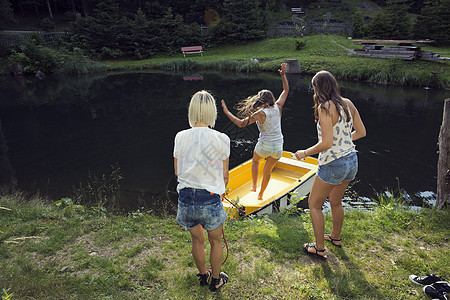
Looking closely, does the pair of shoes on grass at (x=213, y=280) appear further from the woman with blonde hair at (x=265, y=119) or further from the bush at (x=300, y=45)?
the bush at (x=300, y=45)

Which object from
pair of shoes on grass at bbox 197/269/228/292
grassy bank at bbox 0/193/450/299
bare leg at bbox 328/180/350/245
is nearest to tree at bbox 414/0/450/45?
grassy bank at bbox 0/193/450/299

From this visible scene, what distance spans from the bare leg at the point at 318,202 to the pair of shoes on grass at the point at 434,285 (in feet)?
3.40

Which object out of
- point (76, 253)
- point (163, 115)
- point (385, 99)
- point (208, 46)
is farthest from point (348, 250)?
point (208, 46)

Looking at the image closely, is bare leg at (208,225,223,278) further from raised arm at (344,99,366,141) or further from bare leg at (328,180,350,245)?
raised arm at (344,99,366,141)

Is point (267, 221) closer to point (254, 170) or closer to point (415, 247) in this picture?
point (254, 170)

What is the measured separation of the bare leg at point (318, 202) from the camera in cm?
351

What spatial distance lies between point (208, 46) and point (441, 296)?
32785 millimetres

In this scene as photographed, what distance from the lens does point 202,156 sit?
2855 millimetres

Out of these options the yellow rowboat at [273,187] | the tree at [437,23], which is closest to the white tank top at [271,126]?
the yellow rowboat at [273,187]

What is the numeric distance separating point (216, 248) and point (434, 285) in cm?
229

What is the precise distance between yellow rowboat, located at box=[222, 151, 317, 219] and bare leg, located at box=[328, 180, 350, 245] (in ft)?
4.76

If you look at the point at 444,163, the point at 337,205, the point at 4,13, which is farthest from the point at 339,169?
the point at 4,13

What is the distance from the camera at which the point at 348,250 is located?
3.96 m

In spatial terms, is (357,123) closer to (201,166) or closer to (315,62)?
(201,166)
